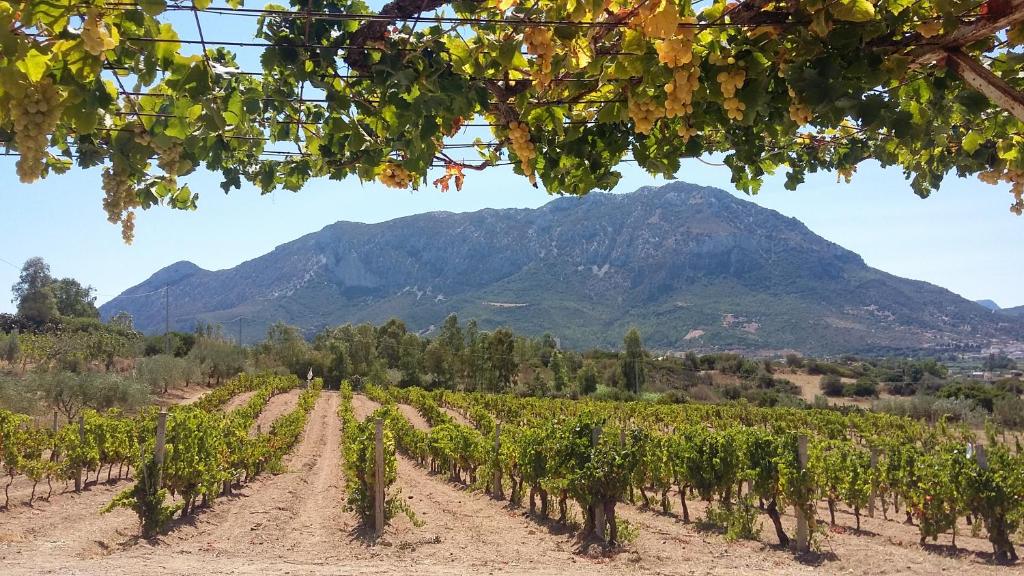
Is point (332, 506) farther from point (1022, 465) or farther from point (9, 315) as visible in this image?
point (9, 315)

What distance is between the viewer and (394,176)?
2998 millimetres

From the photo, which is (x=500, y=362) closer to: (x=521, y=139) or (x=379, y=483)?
(x=379, y=483)

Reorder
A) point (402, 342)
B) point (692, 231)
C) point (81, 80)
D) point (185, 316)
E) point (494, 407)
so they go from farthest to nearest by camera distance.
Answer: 1. point (185, 316)
2. point (692, 231)
3. point (402, 342)
4. point (494, 407)
5. point (81, 80)

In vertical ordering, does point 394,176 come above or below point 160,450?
above

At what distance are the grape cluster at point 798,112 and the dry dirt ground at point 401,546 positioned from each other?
5782mm

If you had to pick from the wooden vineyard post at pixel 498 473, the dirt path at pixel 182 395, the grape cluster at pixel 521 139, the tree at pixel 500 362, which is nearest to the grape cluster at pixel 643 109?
→ the grape cluster at pixel 521 139

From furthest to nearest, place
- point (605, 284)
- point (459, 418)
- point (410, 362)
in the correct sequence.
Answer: point (605, 284) < point (410, 362) < point (459, 418)

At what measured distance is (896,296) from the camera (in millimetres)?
84438

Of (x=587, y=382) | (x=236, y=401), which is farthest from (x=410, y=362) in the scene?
(x=236, y=401)

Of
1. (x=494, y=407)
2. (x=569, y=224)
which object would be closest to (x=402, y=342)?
(x=494, y=407)

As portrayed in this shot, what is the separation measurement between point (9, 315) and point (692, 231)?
316 ft

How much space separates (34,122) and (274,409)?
2918 cm

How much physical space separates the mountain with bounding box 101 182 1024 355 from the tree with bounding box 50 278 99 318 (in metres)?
41.0

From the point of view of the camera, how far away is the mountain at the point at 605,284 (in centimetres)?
A: 8231
